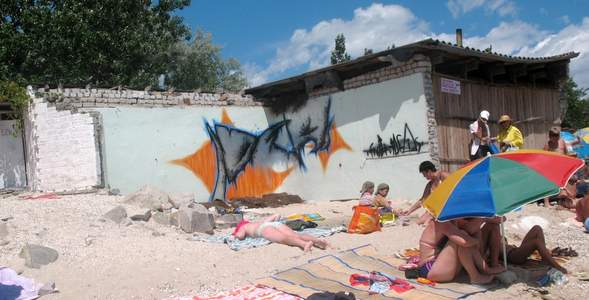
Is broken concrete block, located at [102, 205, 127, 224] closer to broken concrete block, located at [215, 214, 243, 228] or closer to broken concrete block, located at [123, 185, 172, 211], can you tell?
broken concrete block, located at [123, 185, 172, 211]

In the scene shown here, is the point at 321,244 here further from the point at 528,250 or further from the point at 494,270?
the point at 528,250

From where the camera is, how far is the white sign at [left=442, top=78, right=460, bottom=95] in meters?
10.2

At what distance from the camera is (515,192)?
4277 mm

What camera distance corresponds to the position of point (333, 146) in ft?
39.7

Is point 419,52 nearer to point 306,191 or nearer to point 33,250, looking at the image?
point 306,191

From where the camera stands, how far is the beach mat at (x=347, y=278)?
14.8 ft

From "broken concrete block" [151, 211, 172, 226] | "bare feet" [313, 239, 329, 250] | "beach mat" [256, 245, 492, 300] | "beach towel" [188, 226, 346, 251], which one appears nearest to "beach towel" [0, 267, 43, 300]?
"beach mat" [256, 245, 492, 300]

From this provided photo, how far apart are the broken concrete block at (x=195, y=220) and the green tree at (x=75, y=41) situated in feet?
34.0

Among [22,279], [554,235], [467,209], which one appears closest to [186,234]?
[22,279]

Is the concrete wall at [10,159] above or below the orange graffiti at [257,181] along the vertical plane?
above

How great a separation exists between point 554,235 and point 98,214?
6.69m

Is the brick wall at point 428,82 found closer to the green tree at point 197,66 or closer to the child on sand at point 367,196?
the child on sand at point 367,196

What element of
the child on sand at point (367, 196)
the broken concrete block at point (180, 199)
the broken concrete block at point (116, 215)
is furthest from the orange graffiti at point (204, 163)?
the child on sand at point (367, 196)

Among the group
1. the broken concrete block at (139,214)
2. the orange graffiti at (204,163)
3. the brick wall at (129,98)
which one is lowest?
the broken concrete block at (139,214)
